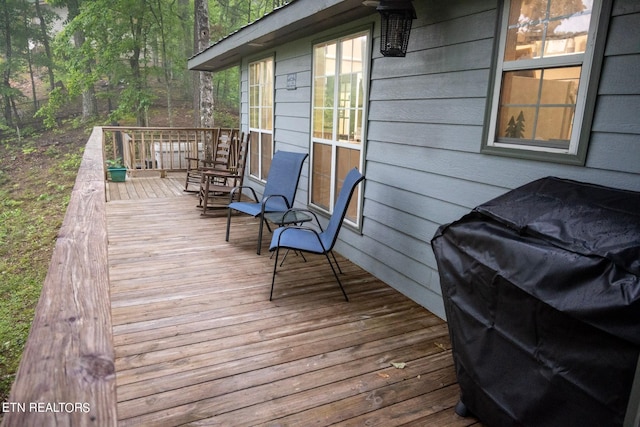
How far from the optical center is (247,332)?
2658 millimetres

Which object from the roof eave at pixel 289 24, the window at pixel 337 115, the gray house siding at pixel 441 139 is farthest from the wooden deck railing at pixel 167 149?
the gray house siding at pixel 441 139

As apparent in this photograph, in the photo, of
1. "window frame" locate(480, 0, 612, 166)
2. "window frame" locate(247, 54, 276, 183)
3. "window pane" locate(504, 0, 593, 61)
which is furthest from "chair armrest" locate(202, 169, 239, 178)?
"window pane" locate(504, 0, 593, 61)

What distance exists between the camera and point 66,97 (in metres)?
13.9

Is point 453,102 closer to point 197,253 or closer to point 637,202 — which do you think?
point 637,202

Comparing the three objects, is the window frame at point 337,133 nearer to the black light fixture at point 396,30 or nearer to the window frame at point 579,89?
the black light fixture at point 396,30

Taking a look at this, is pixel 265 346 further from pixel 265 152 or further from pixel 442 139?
pixel 265 152

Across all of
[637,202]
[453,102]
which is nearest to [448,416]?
[637,202]

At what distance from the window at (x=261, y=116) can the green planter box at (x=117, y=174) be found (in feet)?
8.03

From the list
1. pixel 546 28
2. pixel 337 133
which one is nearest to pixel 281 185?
pixel 337 133

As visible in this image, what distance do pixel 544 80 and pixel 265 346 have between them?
2.12 meters

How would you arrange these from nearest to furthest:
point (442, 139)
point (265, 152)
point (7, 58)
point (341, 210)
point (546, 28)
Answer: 1. point (546, 28)
2. point (442, 139)
3. point (341, 210)
4. point (265, 152)
5. point (7, 58)

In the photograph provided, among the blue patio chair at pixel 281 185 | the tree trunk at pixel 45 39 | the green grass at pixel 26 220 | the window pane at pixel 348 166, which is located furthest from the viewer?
the tree trunk at pixel 45 39

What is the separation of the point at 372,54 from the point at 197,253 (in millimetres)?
2436

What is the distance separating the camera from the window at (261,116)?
6.01m
